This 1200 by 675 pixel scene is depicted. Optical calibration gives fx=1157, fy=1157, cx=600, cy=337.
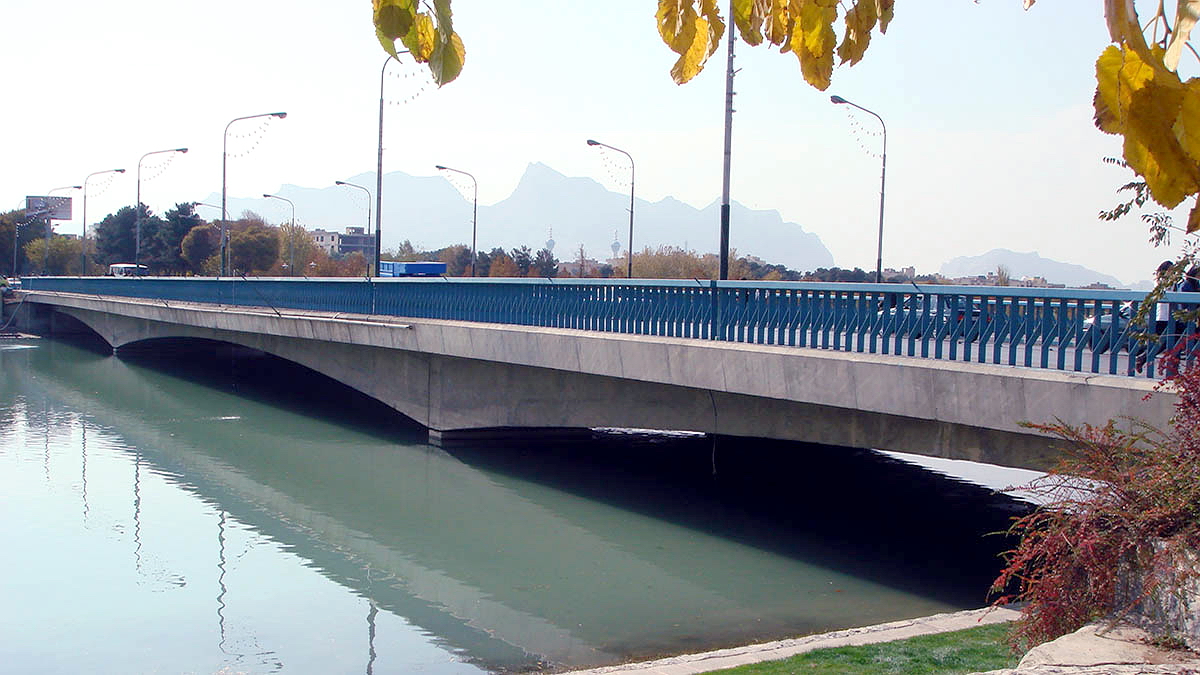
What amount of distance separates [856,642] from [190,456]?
15.7m

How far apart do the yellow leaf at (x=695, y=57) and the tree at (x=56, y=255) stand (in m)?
97.3

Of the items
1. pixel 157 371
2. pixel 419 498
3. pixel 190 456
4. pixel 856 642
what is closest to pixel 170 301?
pixel 157 371

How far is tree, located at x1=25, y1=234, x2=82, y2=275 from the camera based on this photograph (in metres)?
90.4

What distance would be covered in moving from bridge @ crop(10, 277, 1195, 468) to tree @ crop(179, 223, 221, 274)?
6012cm

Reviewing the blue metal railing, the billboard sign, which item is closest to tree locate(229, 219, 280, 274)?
the billboard sign

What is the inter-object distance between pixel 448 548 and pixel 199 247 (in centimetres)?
7218

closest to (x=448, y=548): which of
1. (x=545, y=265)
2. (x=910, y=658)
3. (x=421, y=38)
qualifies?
(x=910, y=658)

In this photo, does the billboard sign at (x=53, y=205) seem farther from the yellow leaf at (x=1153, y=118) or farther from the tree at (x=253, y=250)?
the yellow leaf at (x=1153, y=118)

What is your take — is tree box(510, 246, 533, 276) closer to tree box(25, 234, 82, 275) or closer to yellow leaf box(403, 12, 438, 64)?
tree box(25, 234, 82, 275)

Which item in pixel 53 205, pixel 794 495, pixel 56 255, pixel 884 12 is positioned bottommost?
pixel 794 495

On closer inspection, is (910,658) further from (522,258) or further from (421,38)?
(522,258)

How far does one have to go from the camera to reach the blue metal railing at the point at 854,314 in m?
9.28

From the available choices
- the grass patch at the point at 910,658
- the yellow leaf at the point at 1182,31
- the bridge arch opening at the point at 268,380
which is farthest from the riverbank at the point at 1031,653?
the bridge arch opening at the point at 268,380

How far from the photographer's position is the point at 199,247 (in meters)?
80.8
